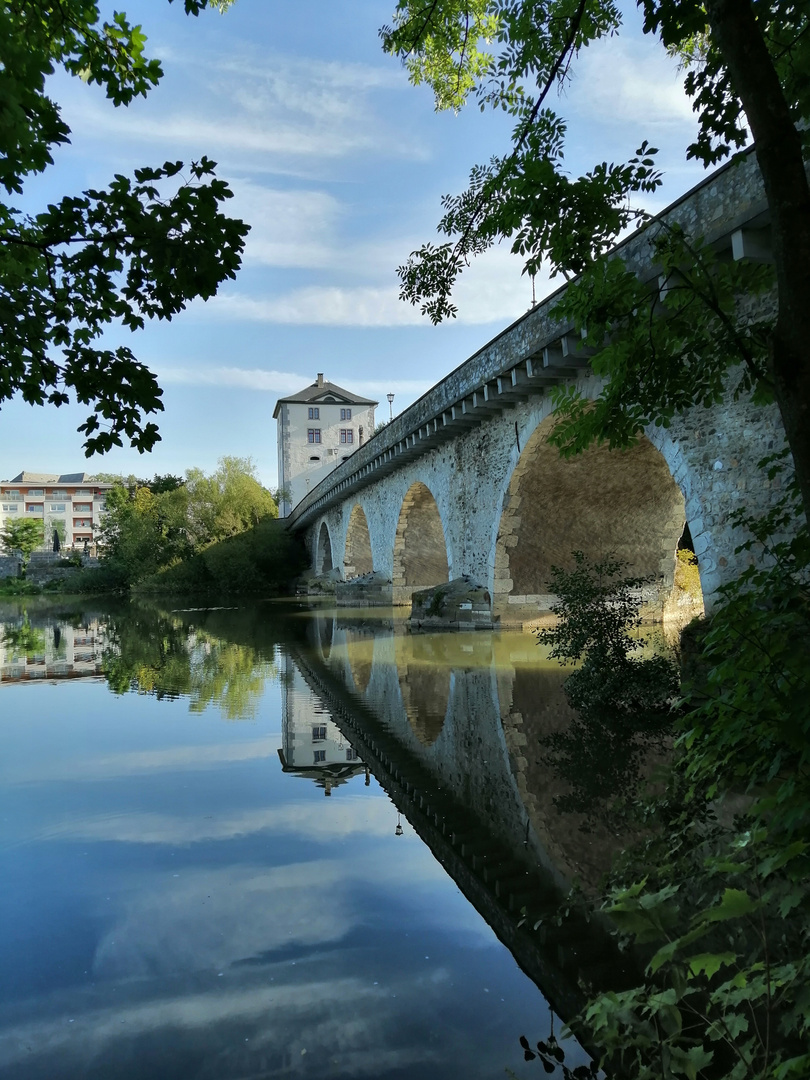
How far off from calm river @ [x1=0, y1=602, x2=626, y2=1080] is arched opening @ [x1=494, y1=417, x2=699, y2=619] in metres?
5.53

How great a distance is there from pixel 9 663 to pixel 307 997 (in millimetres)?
11987

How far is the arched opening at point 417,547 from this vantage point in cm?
2067

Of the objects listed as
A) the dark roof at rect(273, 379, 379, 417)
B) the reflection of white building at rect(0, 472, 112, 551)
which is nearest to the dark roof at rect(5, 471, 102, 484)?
the reflection of white building at rect(0, 472, 112, 551)

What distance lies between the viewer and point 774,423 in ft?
22.8

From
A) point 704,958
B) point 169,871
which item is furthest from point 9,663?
point 704,958

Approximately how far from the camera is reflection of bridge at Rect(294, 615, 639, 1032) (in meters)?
2.91

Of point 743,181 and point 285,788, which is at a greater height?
point 743,181

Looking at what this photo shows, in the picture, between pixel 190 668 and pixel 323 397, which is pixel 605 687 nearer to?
pixel 190 668

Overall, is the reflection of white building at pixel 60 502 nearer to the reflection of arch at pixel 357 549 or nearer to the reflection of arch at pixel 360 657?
the reflection of arch at pixel 357 549

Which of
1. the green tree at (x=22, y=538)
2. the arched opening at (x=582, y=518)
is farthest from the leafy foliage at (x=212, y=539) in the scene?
the green tree at (x=22, y=538)

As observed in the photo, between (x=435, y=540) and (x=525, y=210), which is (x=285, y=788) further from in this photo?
(x=435, y=540)

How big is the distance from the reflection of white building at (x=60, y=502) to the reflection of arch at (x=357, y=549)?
198 feet

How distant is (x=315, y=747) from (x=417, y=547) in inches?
633

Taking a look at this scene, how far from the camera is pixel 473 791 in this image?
16.0 feet
